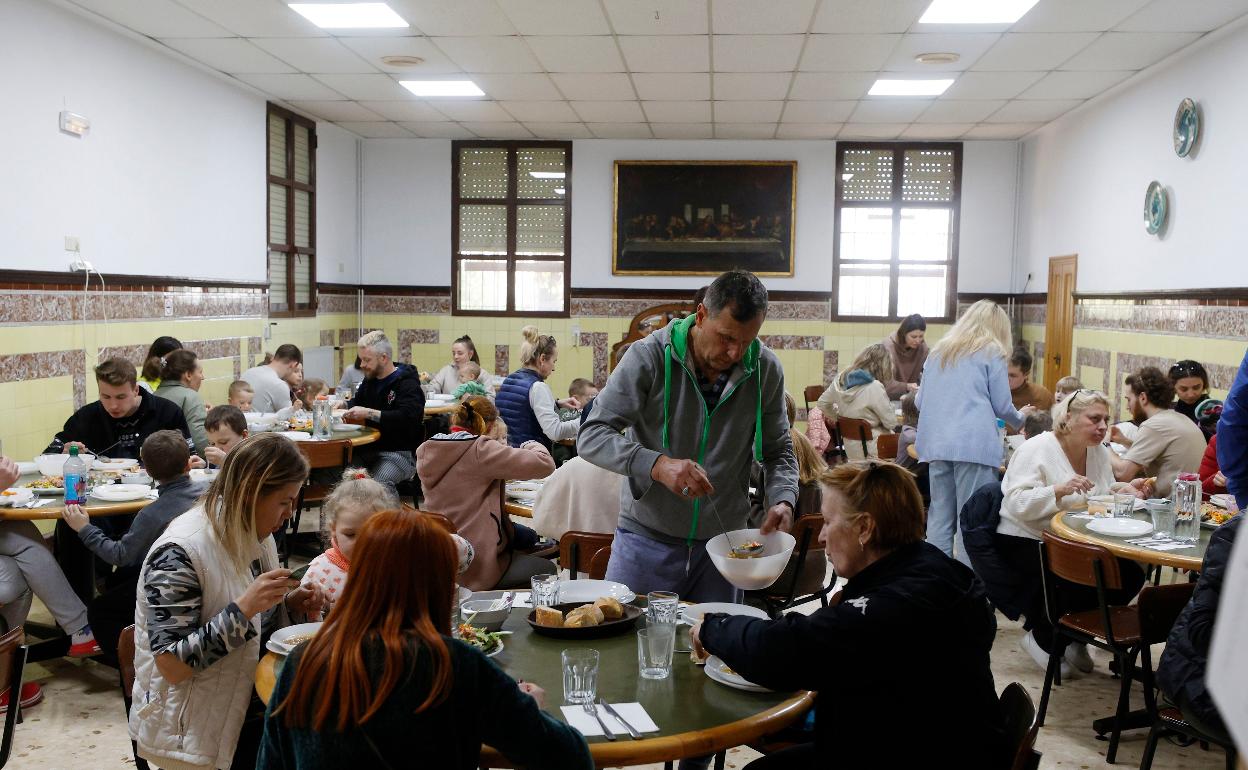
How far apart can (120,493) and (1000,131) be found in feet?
31.7

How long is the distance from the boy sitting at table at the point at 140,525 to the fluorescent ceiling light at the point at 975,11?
201 inches

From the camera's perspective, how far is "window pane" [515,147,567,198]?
474 inches

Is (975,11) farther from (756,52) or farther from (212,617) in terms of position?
(212,617)

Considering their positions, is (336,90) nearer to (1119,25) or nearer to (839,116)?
(839,116)

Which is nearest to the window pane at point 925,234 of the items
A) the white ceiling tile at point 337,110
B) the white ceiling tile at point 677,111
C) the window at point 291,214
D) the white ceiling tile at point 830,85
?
the white ceiling tile at point 677,111

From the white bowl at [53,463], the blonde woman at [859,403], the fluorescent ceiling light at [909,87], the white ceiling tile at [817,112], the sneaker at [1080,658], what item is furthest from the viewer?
the white ceiling tile at [817,112]

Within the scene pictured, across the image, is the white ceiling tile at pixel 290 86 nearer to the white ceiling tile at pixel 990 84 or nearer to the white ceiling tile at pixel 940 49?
the white ceiling tile at pixel 940 49

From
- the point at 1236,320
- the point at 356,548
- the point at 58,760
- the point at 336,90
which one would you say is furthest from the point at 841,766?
the point at 336,90

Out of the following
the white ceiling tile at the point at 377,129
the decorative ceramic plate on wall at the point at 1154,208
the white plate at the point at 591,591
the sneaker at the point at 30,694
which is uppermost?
the white ceiling tile at the point at 377,129

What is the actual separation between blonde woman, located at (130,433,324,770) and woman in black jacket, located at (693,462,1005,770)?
1.24 metres

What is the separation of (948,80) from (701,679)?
287 inches

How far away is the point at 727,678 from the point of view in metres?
2.31

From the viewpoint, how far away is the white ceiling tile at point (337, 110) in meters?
9.85

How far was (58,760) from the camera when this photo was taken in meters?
3.67
